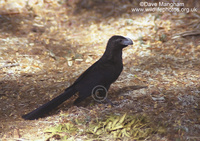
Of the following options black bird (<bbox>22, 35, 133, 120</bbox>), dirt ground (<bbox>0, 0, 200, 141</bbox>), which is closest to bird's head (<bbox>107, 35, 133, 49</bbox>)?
black bird (<bbox>22, 35, 133, 120</bbox>)

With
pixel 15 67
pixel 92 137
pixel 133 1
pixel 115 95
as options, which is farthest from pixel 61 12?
pixel 92 137

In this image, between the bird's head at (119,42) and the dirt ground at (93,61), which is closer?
the dirt ground at (93,61)

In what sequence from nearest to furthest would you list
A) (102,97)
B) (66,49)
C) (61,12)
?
(102,97)
(66,49)
(61,12)

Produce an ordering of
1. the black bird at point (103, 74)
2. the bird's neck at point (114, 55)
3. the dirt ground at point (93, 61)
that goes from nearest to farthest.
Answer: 1. the dirt ground at point (93, 61)
2. the black bird at point (103, 74)
3. the bird's neck at point (114, 55)

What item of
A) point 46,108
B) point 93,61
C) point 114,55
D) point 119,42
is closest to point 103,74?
point 114,55

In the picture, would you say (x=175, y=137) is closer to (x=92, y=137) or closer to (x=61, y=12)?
(x=92, y=137)

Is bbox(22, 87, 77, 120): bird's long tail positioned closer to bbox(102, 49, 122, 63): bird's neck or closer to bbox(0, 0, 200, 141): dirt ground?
bbox(0, 0, 200, 141): dirt ground

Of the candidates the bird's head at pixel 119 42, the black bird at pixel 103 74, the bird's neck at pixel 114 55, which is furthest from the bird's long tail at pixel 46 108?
the bird's head at pixel 119 42

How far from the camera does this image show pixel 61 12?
27.6 ft

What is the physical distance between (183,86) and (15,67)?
3.18 m

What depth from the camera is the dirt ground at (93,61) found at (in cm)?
385

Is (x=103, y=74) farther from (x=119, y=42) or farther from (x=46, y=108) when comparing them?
(x=46, y=108)

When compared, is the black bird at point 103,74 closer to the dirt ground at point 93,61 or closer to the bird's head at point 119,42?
the bird's head at point 119,42

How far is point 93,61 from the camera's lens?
5891mm
